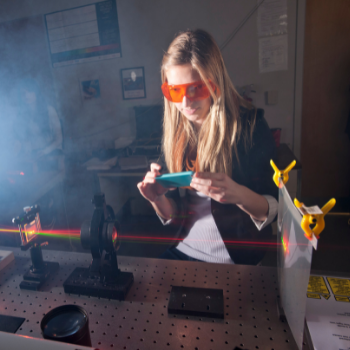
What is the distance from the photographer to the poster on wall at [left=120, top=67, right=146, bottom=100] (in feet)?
7.98

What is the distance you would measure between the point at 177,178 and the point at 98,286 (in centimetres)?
35

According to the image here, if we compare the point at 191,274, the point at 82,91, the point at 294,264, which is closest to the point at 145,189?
the point at 191,274

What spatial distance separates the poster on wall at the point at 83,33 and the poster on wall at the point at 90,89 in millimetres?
224

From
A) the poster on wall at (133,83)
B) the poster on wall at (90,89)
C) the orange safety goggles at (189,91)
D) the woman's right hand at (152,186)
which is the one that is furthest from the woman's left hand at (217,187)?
the poster on wall at (90,89)

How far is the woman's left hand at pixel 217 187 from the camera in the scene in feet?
2.52

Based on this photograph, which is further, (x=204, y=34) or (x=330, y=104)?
(x=330, y=104)

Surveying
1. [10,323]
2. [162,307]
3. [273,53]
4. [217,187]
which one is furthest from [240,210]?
[273,53]

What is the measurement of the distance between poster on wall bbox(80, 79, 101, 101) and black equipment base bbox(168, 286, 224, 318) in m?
2.31

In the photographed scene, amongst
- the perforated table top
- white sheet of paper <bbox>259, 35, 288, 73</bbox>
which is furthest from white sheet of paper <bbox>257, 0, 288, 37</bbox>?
the perforated table top

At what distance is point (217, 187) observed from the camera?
810 millimetres

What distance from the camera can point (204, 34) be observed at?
3.47ft

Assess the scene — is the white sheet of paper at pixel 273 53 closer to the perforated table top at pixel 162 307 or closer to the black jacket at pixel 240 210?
the black jacket at pixel 240 210

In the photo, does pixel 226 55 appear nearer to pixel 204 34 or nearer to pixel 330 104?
pixel 330 104

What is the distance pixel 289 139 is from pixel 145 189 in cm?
193
